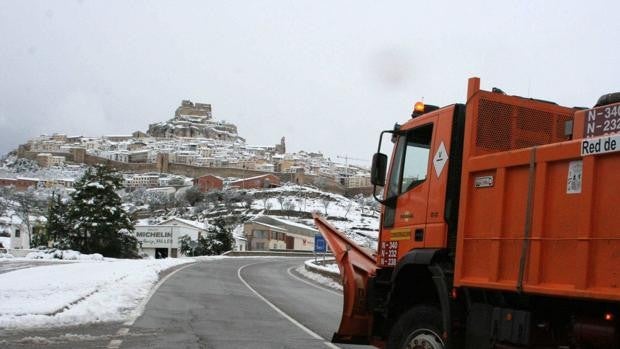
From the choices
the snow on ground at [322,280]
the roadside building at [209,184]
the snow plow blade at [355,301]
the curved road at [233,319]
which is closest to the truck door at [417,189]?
the snow plow blade at [355,301]

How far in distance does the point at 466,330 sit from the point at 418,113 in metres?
2.63

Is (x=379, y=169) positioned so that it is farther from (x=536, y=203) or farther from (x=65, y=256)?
(x=65, y=256)

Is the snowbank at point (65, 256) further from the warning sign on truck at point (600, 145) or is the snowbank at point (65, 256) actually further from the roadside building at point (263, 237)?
the roadside building at point (263, 237)

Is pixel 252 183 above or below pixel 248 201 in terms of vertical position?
above

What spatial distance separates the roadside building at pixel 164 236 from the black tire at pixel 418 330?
263 feet

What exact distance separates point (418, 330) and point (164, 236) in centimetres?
8274

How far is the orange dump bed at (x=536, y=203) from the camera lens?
4.58m

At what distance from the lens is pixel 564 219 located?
4922 mm

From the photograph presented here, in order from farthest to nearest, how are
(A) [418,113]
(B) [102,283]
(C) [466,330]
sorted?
(B) [102,283] → (A) [418,113] → (C) [466,330]

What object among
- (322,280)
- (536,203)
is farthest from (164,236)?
(536,203)

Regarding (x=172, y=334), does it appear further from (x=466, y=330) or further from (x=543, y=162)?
(x=543, y=162)

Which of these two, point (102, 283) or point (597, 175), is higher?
point (597, 175)

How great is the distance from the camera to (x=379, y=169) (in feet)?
23.8

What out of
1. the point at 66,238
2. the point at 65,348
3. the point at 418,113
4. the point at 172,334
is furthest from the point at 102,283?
the point at 66,238
